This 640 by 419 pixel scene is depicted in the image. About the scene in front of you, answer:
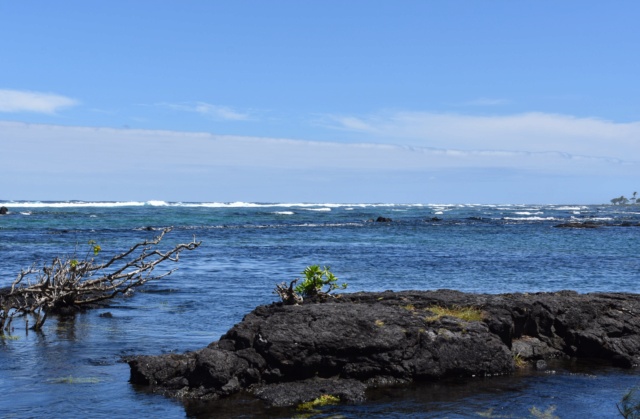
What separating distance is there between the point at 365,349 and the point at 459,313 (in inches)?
114

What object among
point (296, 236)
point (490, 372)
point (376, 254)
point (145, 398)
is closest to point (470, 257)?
point (376, 254)

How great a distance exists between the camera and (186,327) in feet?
65.0

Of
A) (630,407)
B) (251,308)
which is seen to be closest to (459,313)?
(630,407)

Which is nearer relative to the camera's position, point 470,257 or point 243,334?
point 243,334

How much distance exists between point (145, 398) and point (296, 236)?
53149mm

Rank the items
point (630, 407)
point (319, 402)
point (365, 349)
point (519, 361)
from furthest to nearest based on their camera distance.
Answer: point (519, 361), point (365, 349), point (319, 402), point (630, 407)

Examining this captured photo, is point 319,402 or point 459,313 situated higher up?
point 459,313

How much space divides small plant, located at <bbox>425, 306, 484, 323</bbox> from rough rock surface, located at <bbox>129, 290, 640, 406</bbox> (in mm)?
131

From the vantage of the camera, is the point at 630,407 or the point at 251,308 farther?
the point at 251,308

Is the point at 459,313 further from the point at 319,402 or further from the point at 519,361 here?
the point at 319,402

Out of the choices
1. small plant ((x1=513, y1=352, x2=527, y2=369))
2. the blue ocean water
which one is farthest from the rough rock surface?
the blue ocean water

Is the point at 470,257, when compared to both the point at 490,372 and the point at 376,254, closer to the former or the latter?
the point at 376,254

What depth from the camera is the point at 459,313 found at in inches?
615

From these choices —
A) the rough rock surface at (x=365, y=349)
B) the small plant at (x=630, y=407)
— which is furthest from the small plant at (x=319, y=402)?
the small plant at (x=630, y=407)
